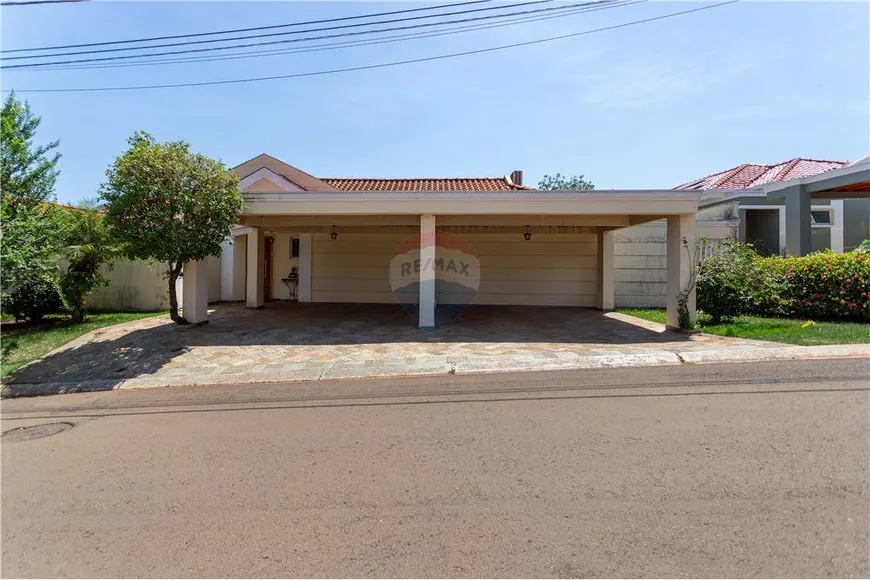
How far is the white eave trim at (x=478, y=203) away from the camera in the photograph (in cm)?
975

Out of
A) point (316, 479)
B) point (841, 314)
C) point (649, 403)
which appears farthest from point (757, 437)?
point (841, 314)

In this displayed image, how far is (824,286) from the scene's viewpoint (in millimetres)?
10375

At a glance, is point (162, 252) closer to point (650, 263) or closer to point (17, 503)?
point (17, 503)

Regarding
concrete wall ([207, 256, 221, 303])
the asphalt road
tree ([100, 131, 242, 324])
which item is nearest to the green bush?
tree ([100, 131, 242, 324])

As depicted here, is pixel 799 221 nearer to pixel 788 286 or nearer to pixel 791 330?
pixel 788 286

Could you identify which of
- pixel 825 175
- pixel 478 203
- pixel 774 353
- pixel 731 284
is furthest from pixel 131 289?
pixel 825 175

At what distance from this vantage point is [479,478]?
3410mm

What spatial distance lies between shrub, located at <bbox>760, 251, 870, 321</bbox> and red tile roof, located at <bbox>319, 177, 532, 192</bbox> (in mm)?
9615

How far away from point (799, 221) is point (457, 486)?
1628 centimetres

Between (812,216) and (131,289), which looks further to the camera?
(812,216)

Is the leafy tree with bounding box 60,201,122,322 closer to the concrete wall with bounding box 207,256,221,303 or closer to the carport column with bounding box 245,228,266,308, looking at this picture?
the carport column with bounding box 245,228,266,308

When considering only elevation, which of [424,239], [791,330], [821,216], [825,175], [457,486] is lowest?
[457,486]

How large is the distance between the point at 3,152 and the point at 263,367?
7792mm

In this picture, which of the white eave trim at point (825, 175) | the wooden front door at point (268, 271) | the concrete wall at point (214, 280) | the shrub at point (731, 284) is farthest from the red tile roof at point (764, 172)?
the concrete wall at point (214, 280)
